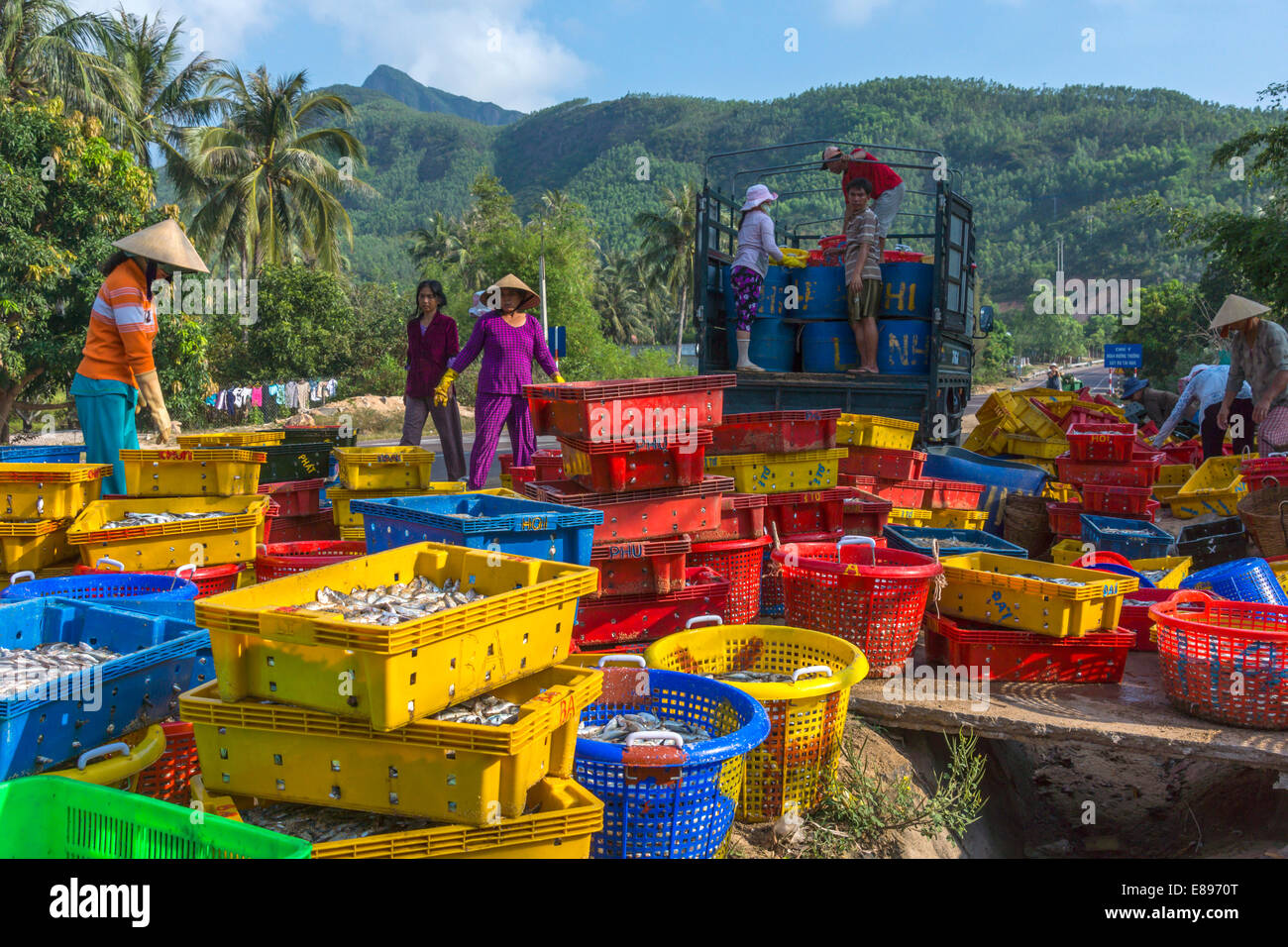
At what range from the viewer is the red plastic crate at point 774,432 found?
5969mm

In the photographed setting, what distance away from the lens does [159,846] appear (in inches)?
94.0

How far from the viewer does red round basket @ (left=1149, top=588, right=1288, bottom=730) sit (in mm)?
4133

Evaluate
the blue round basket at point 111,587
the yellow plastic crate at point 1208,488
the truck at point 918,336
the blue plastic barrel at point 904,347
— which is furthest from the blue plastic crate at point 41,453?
the yellow plastic crate at point 1208,488

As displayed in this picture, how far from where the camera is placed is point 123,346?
6.07 m

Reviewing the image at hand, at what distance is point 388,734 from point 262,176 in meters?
33.6

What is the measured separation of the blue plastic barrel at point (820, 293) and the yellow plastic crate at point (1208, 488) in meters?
3.51

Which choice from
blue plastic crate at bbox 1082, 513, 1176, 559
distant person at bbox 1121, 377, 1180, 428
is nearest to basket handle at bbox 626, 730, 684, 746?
blue plastic crate at bbox 1082, 513, 1176, 559

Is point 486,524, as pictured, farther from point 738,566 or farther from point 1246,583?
point 1246,583

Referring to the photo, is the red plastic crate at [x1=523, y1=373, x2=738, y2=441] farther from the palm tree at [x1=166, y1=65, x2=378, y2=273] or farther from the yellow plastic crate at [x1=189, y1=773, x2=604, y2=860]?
the palm tree at [x1=166, y1=65, x2=378, y2=273]

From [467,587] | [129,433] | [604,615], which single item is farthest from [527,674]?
[129,433]

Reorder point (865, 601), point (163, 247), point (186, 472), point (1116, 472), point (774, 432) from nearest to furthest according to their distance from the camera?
point (865, 601) → point (186, 472) → point (163, 247) → point (774, 432) → point (1116, 472)

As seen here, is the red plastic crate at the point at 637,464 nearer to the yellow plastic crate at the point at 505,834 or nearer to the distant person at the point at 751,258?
the yellow plastic crate at the point at 505,834

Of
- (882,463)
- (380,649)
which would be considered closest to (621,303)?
(882,463)

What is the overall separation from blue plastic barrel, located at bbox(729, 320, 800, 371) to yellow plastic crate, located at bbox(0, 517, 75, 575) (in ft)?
19.9
